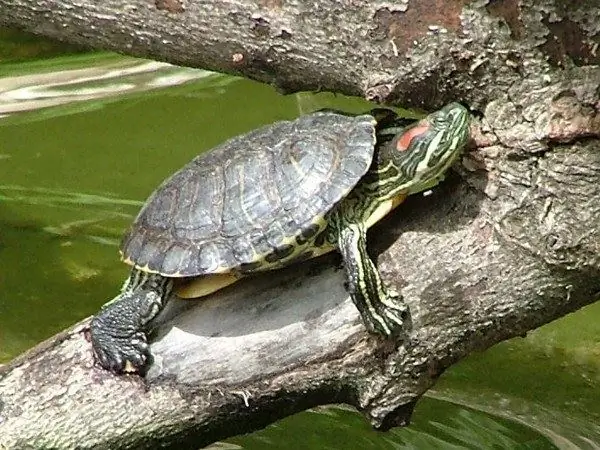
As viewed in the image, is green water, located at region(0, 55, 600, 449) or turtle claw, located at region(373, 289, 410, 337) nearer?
turtle claw, located at region(373, 289, 410, 337)

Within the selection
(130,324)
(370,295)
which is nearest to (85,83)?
(130,324)

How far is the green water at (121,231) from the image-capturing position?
2.35 meters

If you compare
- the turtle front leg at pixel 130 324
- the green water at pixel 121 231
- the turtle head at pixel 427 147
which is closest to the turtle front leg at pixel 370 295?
the turtle head at pixel 427 147

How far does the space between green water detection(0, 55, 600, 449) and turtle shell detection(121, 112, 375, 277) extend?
0.73 m

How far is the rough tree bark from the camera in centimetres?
159

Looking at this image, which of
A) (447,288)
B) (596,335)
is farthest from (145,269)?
(596,335)

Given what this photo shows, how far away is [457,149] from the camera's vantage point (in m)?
1.66

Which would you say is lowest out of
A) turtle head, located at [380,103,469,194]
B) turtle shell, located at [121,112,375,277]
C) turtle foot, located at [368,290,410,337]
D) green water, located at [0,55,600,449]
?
green water, located at [0,55,600,449]

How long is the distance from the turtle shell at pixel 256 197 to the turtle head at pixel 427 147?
0.20ft

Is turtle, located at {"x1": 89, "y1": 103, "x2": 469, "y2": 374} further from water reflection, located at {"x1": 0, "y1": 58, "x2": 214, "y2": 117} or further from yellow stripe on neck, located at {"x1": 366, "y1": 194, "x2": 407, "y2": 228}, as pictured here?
water reflection, located at {"x1": 0, "y1": 58, "x2": 214, "y2": 117}

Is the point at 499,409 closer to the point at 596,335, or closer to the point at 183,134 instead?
the point at 596,335

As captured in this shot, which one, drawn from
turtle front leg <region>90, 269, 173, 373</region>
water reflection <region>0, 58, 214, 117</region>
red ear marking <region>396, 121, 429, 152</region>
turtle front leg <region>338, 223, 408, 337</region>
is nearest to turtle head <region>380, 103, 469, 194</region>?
red ear marking <region>396, 121, 429, 152</region>

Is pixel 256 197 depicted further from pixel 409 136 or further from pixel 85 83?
pixel 85 83

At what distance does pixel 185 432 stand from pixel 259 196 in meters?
0.48
